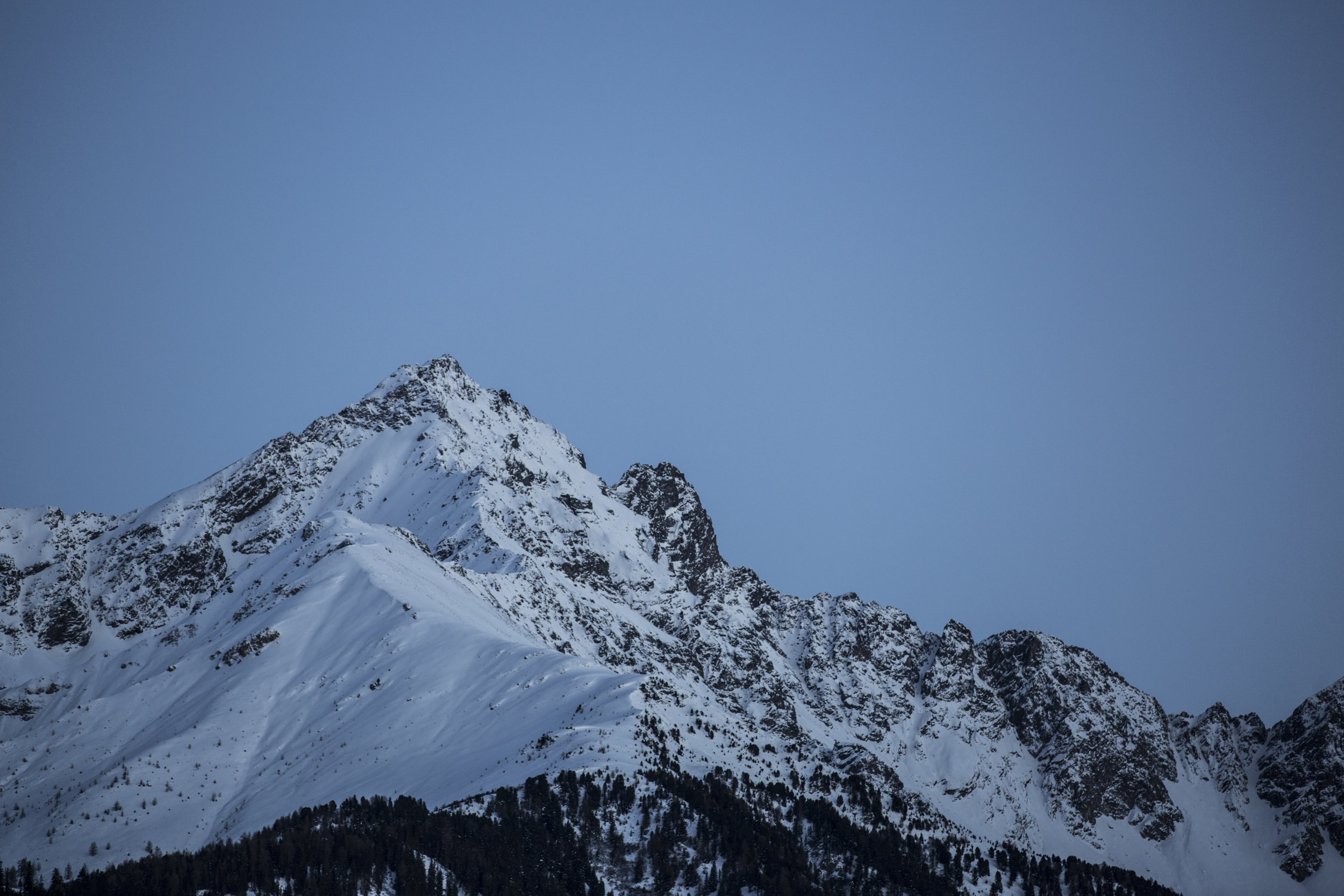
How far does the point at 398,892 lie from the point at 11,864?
51.4 metres

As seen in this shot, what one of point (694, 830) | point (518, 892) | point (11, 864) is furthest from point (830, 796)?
point (11, 864)

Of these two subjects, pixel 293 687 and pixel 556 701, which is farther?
pixel 293 687

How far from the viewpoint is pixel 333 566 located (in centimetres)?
15262

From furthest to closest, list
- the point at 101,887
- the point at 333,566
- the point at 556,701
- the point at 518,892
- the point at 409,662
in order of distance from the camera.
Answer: the point at 333,566 → the point at 409,662 → the point at 556,701 → the point at 518,892 → the point at 101,887

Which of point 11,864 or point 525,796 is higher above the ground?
point 525,796

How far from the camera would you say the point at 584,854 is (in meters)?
80.9

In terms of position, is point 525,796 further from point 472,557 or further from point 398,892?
point 472,557

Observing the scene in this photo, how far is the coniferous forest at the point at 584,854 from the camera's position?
73.5 meters

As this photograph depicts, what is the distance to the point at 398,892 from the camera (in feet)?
240

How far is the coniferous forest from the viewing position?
73500 mm

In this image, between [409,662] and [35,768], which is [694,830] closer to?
[409,662]

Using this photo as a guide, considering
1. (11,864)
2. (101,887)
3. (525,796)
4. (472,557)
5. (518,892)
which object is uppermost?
(472,557)

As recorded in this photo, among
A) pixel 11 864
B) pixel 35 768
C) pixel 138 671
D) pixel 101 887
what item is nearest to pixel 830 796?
pixel 101 887

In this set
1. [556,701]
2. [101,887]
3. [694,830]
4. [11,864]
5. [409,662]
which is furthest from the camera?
[409,662]
